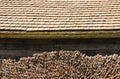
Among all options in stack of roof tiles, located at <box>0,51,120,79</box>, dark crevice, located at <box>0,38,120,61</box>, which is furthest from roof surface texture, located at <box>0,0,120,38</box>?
stack of roof tiles, located at <box>0,51,120,79</box>

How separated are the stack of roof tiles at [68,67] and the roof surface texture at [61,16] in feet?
2.87

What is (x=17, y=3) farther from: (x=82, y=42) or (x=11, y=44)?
(x=82, y=42)

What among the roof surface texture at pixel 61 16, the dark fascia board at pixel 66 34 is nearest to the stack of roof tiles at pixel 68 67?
the dark fascia board at pixel 66 34

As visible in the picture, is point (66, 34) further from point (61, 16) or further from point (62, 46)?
point (61, 16)

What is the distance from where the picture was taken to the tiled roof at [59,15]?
8.02 metres

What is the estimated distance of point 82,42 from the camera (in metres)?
8.02

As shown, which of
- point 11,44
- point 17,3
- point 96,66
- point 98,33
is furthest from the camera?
point 17,3

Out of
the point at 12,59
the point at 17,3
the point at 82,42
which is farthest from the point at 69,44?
the point at 17,3

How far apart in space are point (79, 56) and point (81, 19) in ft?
5.10

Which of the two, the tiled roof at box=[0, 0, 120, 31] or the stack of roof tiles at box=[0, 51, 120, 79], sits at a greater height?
the tiled roof at box=[0, 0, 120, 31]

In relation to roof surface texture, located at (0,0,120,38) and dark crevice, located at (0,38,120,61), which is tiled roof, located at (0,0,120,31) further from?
dark crevice, located at (0,38,120,61)

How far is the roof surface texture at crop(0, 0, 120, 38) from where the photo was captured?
792cm

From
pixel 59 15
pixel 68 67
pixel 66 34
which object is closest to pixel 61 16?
pixel 59 15

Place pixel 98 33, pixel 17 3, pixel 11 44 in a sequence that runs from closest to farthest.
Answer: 1. pixel 98 33
2. pixel 11 44
3. pixel 17 3
